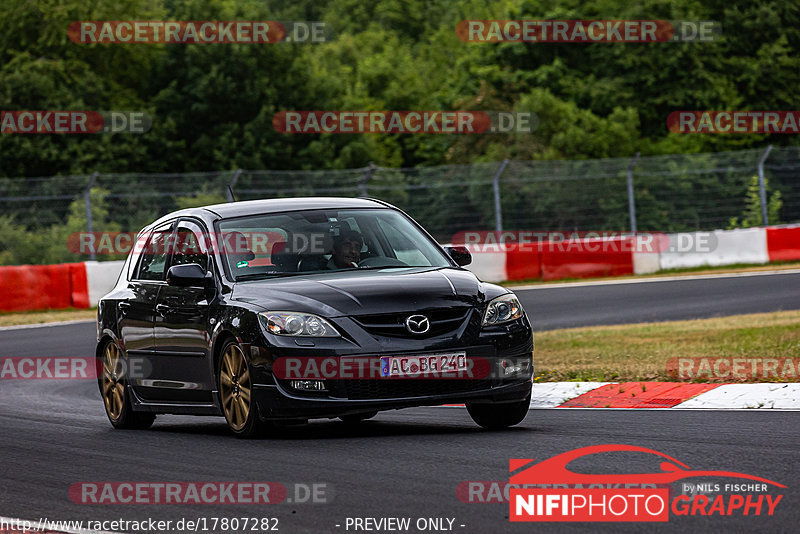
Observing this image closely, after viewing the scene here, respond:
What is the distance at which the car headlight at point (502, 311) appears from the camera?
8.58 m

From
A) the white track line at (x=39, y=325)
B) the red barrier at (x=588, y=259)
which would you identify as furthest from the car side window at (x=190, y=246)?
the red barrier at (x=588, y=259)

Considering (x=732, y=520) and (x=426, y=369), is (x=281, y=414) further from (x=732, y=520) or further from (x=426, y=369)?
(x=732, y=520)

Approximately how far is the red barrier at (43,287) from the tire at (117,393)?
13227 millimetres

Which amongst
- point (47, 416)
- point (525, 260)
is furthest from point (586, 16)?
point (47, 416)

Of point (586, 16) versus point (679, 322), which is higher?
point (586, 16)

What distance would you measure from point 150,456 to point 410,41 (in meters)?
68.8

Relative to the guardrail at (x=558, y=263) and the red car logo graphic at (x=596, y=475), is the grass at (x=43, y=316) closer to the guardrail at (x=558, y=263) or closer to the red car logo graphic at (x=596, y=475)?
the guardrail at (x=558, y=263)

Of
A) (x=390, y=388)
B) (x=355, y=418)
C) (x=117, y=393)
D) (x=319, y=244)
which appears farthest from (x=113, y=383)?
(x=390, y=388)

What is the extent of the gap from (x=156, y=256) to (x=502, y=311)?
9.59 feet

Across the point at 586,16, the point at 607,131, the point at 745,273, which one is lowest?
the point at 745,273

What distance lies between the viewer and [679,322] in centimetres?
1695

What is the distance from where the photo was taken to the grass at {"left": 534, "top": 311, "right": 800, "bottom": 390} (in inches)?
468

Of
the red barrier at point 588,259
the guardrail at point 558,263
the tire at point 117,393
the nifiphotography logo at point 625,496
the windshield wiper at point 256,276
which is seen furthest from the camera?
the red barrier at point 588,259

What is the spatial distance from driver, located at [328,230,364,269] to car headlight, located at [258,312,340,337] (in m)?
0.90
